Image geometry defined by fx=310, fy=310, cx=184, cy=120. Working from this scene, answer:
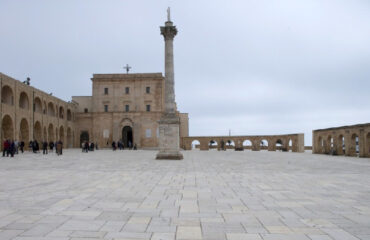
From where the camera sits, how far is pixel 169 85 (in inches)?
827

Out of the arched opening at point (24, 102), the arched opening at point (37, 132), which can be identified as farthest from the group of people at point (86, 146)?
the arched opening at point (24, 102)

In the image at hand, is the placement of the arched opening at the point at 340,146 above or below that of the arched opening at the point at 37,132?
below

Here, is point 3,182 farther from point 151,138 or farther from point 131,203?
point 151,138

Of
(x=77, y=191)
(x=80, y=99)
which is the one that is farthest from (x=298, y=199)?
(x=80, y=99)

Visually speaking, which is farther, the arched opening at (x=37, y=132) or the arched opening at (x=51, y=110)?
the arched opening at (x=51, y=110)

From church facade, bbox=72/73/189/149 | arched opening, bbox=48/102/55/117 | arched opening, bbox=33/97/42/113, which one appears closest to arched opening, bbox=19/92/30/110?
arched opening, bbox=33/97/42/113

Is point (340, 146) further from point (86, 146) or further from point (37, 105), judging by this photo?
point (37, 105)

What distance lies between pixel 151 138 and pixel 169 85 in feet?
84.9

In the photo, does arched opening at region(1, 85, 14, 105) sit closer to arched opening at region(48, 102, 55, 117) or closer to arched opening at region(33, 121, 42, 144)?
arched opening at region(33, 121, 42, 144)

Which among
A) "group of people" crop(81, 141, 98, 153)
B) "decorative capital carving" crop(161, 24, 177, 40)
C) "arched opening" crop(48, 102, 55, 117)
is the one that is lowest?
"group of people" crop(81, 141, 98, 153)

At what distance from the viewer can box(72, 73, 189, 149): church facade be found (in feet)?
152

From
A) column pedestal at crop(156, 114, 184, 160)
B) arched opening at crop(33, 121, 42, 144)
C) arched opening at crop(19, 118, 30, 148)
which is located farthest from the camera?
arched opening at crop(33, 121, 42, 144)

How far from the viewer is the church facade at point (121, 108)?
4628 centimetres

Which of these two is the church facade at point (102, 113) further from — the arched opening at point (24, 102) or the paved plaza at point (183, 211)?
the paved plaza at point (183, 211)
